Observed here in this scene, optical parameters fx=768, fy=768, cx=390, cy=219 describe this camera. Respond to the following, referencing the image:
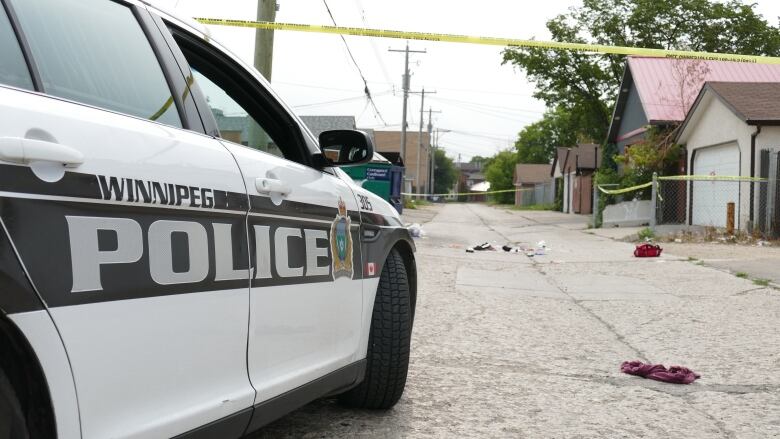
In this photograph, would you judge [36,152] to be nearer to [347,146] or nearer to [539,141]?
[347,146]

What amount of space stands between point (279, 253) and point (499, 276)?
821cm

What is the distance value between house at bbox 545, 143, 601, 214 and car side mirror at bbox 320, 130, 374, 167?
3628cm

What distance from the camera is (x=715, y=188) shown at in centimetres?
1903

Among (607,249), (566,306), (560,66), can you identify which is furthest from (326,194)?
(560,66)

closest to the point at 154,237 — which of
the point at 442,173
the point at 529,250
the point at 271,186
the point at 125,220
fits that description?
the point at 125,220

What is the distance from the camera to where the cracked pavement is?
3822 millimetres

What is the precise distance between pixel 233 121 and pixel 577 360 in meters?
3.39

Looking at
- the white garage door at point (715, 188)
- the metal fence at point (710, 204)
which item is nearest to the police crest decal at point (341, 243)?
the metal fence at point (710, 204)

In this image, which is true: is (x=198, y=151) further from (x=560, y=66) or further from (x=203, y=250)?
(x=560, y=66)

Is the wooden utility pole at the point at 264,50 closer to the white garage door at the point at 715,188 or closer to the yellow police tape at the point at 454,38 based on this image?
the yellow police tape at the point at 454,38

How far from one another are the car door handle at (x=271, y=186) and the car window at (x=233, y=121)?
0.24 m

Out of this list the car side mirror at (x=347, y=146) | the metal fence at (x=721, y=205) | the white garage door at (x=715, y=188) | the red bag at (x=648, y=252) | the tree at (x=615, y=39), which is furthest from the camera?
the tree at (x=615, y=39)

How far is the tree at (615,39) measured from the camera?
37531 millimetres

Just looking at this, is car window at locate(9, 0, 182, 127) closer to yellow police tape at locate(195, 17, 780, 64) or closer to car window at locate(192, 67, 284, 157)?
car window at locate(192, 67, 284, 157)
